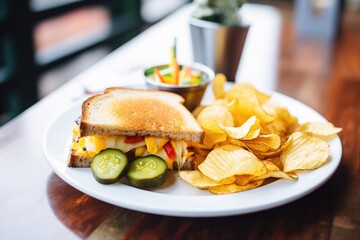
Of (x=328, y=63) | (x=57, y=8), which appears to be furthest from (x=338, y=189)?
(x=57, y=8)

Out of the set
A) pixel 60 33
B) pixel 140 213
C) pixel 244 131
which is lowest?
pixel 60 33

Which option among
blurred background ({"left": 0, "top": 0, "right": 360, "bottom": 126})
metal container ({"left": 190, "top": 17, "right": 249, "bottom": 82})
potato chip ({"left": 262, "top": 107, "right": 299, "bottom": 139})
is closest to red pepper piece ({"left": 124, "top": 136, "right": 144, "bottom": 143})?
potato chip ({"left": 262, "top": 107, "right": 299, "bottom": 139})

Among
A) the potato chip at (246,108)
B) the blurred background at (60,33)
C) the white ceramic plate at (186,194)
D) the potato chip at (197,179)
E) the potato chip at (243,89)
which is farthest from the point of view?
the blurred background at (60,33)

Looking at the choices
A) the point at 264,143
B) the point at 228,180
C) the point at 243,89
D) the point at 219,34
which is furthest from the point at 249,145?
the point at 219,34

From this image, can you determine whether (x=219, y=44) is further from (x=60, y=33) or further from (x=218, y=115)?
(x=60, y=33)

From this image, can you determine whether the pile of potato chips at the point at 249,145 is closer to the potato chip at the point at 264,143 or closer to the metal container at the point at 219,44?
the potato chip at the point at 264,143

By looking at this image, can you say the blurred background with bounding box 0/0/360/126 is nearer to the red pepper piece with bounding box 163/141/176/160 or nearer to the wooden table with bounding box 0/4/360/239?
the wooden table with bounding box 0/4/360/239

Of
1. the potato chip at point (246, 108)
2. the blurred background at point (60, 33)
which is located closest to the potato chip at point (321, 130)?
the potato chip at point (246, 108)
